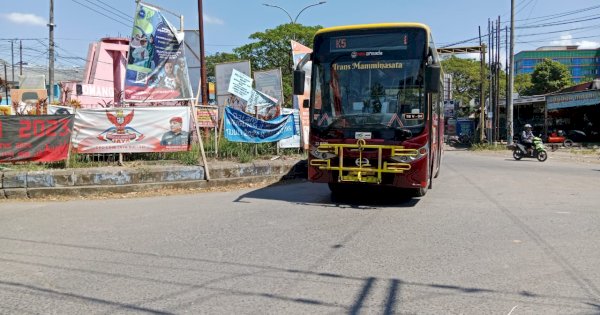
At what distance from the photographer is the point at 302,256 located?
5488mm

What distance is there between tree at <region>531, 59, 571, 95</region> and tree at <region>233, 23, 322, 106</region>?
34056 mm

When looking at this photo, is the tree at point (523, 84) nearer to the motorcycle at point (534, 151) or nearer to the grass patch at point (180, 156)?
the motorcycle at point (534, 151)

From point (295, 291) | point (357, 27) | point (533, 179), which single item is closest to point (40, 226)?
point (295, 291)

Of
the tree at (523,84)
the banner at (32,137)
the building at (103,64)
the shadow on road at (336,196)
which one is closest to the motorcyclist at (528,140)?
the shadow on road at (336,196)

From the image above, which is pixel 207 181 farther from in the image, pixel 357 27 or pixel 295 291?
pixel 295 291

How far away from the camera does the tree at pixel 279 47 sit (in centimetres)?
4338

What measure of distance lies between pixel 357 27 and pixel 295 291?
5.95 meters

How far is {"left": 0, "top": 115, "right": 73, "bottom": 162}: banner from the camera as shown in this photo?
10398 millimetres

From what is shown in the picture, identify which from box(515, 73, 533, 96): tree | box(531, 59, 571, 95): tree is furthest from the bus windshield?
box(515, 73, 533, 96): tree

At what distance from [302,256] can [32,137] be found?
7.91 m

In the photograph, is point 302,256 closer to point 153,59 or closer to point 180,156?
point 180,156

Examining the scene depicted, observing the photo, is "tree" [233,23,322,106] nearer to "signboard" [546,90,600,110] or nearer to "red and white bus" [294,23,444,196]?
"signboard" [546,90,600,110]

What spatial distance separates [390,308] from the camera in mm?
3949

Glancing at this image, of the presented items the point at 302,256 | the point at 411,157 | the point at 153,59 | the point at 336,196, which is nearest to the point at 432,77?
the point at 411,157
